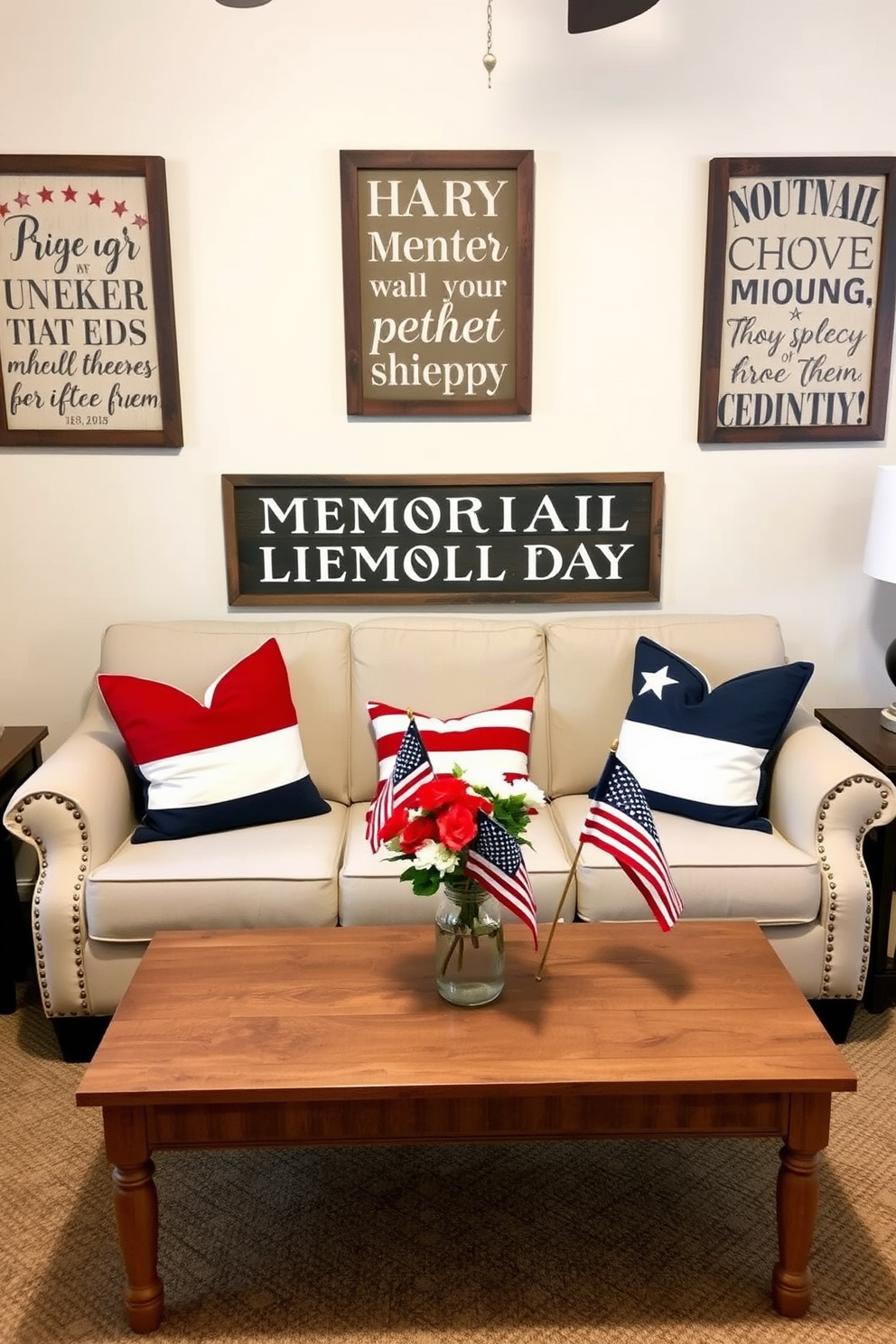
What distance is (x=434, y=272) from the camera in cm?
304

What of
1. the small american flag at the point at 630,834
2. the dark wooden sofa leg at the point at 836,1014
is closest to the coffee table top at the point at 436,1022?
the small american flag at the point at 630,834

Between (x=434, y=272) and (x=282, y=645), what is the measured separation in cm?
110

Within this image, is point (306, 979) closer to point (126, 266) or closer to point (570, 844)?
point (570, 844)

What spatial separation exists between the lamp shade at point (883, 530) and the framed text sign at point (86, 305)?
6.26ft

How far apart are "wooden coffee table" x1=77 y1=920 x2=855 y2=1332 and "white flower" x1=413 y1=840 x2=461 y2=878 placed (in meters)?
0.30

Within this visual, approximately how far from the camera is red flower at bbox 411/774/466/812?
1.83m

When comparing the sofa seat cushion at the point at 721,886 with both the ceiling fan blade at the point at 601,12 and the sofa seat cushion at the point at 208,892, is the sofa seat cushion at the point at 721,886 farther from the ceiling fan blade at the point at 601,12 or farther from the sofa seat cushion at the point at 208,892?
the ceiling fan blade at the point at 601,12

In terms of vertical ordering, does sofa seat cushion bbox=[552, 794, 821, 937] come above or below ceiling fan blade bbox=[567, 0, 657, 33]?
below

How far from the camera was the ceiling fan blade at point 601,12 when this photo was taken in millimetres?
2045

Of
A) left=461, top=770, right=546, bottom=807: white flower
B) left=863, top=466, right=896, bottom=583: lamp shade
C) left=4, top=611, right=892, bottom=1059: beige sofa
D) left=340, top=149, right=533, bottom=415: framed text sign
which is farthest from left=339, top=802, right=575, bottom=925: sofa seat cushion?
left=340, top=149, right=533, bottom=415: framed text sign

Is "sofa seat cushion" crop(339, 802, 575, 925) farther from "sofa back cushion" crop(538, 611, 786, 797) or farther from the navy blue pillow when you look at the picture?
"sofa back cushion" crop(538, 611, 786, 797)

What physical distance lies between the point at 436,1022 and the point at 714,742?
1161 millimetres

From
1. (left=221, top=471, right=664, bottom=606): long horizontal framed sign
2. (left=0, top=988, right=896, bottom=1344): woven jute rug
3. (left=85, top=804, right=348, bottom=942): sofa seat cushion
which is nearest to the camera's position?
(left=0, top=988, right=896, bottom=1344): woven jute rug

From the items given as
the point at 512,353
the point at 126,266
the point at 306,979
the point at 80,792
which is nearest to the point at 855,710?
the point at 512,353
